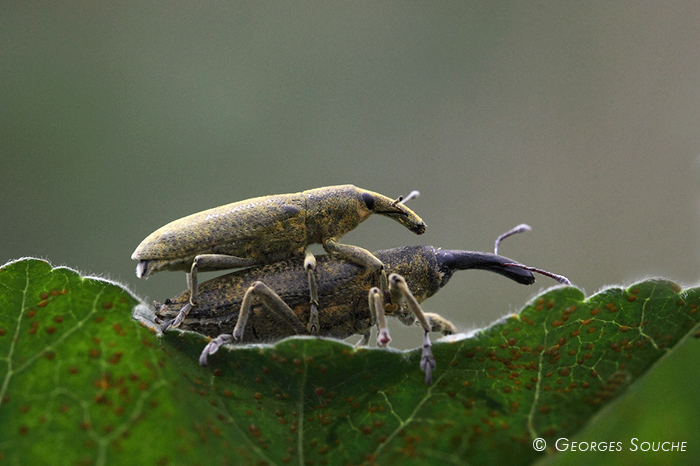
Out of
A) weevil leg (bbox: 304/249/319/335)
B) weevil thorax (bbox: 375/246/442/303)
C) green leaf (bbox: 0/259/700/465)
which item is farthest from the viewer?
weevil thorax (bbox: 375/246/442/303)

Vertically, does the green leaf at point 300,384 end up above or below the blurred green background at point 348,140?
below

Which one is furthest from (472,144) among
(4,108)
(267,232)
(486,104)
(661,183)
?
(4,108)

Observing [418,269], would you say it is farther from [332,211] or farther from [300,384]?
[300,384]

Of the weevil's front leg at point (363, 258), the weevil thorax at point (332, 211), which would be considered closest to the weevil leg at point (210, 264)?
the weevil thorax at point (332, 211)

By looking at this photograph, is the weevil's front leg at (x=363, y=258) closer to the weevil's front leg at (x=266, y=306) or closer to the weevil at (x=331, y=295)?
the weevil at (x=331, y=295)

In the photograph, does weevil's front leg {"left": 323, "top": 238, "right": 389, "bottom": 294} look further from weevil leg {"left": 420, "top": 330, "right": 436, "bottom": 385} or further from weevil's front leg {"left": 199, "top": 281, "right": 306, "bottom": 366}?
weevil leg {"left": 420, "top": 330, "right": 436, "bottom": 385}

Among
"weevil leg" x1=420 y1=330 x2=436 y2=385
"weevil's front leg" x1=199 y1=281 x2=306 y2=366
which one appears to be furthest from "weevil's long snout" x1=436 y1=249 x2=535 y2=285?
"weevil leg" x1=420 y1=330 x2=436 y2=385
